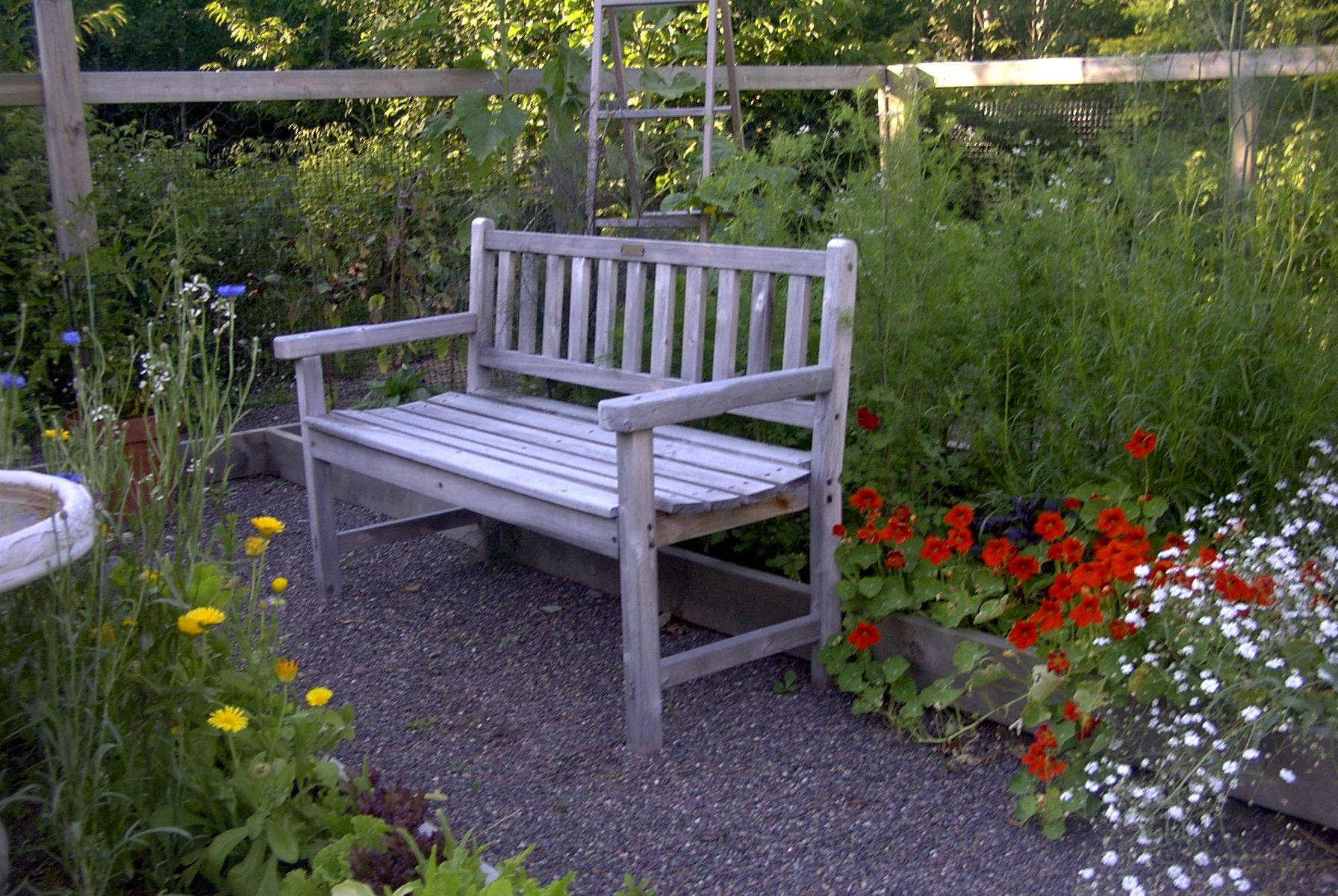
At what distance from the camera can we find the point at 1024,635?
2572mm

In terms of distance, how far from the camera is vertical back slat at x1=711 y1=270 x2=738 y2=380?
327 centimetres

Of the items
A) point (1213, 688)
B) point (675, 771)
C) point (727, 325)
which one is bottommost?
point (675, 771)

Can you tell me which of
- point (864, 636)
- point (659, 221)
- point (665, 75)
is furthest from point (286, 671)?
point (665, 75)

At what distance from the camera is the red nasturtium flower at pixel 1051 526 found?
265 centimetres

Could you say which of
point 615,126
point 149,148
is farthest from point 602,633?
point 149,148

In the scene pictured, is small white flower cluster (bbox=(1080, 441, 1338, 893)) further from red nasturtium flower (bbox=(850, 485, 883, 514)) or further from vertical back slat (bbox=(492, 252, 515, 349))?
vertical back slat (bbox=(492, 252, 515, 349))

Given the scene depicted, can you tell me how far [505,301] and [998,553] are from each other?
74.7 inches

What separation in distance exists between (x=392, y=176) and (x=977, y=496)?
11.8ft

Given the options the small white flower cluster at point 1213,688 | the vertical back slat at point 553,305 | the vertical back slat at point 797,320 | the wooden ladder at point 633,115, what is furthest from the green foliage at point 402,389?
the small white flower cluster at point 1213,688

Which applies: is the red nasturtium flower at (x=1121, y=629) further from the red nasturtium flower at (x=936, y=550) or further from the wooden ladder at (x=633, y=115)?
the wooden ladder at (x=633, y=115)

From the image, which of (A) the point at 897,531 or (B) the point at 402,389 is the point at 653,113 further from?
(A) the point at 897,531

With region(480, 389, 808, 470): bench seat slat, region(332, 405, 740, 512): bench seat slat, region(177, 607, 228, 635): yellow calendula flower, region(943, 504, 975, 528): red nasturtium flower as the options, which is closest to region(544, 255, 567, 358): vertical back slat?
region(480, 389, 808, 470): bench seat slat

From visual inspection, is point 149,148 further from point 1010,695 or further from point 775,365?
point 1010,695

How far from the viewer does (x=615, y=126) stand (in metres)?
5.65
